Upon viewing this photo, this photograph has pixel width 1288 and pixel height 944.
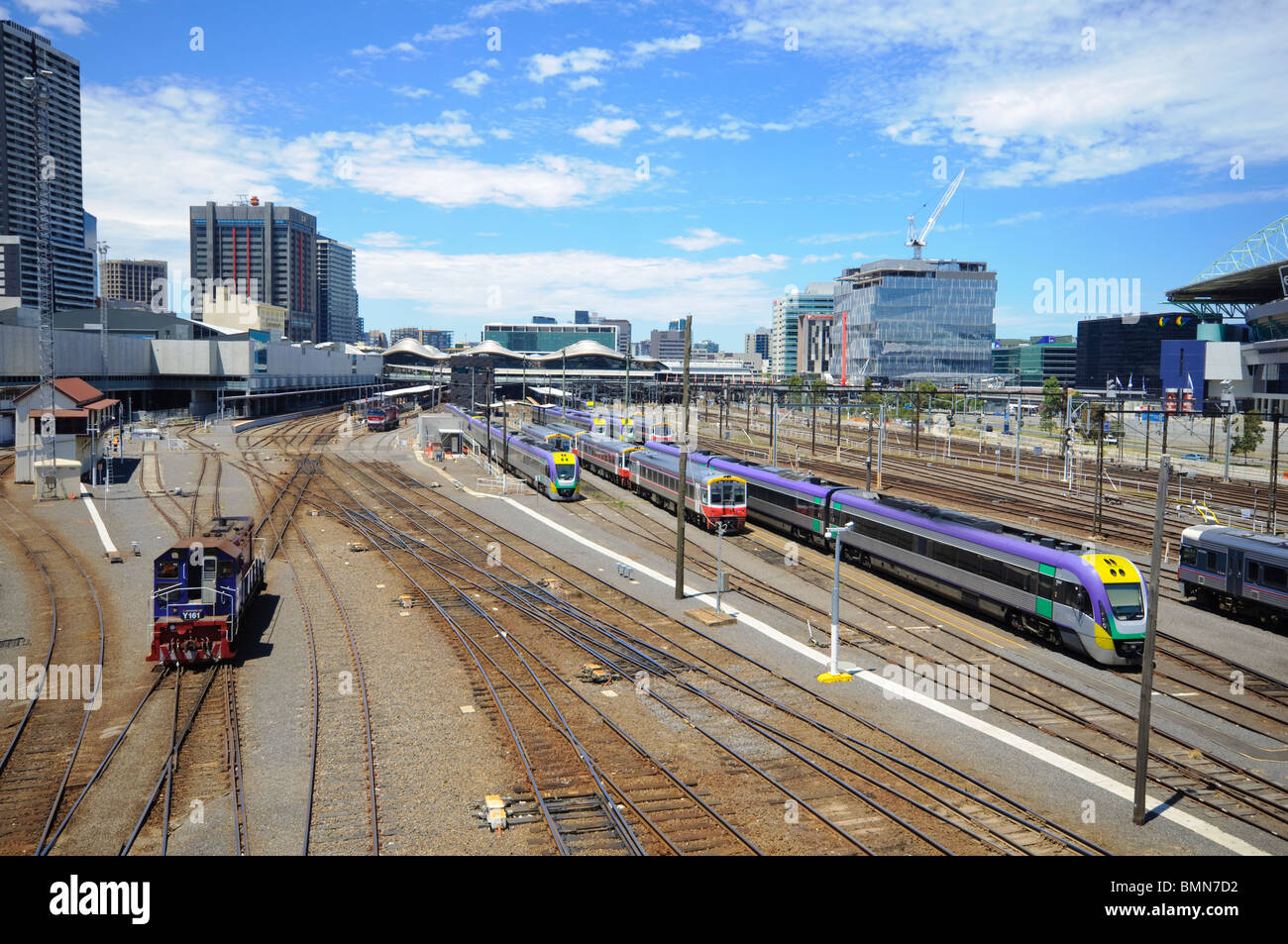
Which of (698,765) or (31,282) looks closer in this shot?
(698,765)

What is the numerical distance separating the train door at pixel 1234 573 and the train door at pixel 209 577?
3059 centimetres

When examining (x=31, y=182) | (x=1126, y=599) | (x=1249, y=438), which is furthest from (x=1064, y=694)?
(x=31, y=182)

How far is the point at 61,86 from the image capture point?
190m

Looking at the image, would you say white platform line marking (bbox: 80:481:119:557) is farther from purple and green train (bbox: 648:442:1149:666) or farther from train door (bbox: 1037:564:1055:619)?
train door (bbox: 1037:564:1055:619)

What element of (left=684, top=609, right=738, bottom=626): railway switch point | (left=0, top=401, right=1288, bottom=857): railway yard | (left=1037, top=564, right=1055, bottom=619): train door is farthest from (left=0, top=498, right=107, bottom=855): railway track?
(left=1037, top=564, right=1055, bottom=619): train door

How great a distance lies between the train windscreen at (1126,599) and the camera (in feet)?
76.9

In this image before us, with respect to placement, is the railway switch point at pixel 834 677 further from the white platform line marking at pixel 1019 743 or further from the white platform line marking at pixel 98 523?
the white platform line marking at pixel 98 523

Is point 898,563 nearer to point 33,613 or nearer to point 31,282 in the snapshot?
point 33,613

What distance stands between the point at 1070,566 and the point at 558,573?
17.8 metres

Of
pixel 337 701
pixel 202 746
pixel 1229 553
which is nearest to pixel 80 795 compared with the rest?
pixel 202 746

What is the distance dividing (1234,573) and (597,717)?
22.1 meters

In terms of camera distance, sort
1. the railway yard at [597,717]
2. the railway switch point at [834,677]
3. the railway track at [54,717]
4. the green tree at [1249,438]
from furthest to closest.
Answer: the green tree at [1249,438] < the railway switch point at [834,677] < the railway track at [54,717] < the railway yard at [597,717]

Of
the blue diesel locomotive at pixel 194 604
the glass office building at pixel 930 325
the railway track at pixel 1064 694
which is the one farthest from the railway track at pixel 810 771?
the glass office building at pixel 930 325
